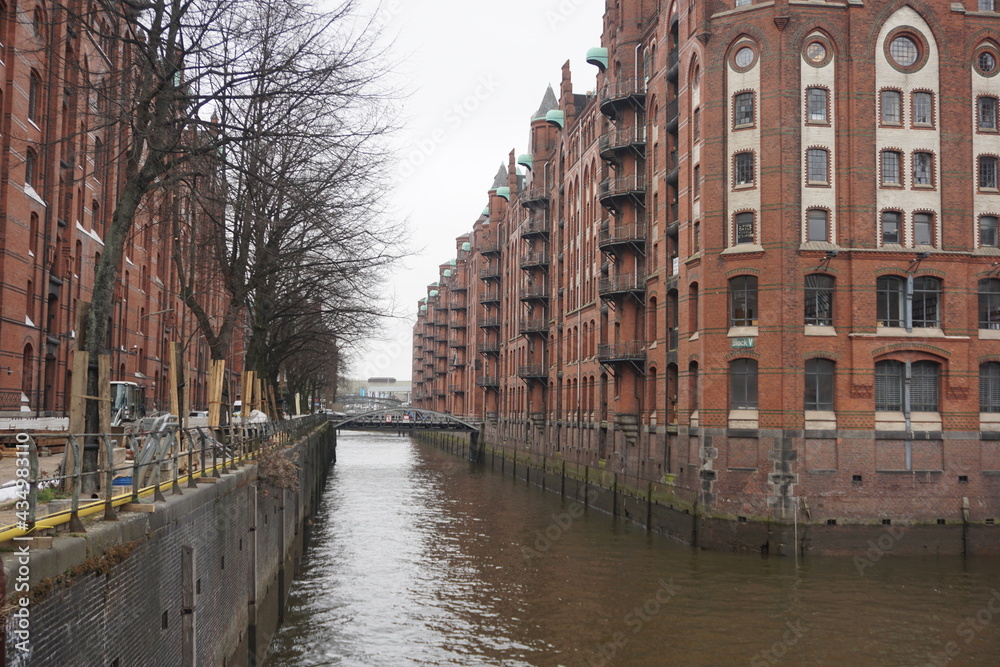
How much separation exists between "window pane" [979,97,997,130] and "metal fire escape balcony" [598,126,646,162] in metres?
13.0

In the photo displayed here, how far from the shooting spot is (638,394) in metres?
38.4

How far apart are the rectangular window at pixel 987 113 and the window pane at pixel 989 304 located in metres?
4.70

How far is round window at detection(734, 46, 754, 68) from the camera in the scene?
2895 centimetres

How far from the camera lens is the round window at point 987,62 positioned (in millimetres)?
29062

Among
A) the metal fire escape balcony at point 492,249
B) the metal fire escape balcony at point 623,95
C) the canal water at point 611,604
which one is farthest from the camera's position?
the metal fire escape balcony at point 492,249

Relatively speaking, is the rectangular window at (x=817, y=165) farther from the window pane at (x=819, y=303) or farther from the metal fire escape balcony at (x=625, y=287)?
the metal fire escape balcony at (x=625, y=287)

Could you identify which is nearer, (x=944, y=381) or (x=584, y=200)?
(x=944, y=381)

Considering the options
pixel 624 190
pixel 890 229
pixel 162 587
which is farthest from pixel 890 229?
pixel 162 587

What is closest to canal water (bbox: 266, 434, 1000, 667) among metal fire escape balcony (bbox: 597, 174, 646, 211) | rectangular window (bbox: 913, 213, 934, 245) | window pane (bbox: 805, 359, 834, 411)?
window pane (bbox: 805, 359, 834, 411)

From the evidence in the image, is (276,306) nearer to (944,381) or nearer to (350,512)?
(350,512)

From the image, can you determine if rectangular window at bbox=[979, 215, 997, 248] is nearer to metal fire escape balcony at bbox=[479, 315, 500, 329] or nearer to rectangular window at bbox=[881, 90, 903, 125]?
rectangular window at bbox=[881, 90, 903, 125]

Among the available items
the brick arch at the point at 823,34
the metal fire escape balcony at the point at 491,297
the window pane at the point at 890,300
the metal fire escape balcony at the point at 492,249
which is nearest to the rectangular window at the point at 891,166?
the window pane at the point at 890,300

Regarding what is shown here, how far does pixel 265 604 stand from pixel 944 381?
20467 millimetres

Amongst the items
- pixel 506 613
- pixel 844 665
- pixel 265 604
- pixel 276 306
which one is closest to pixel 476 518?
pixel 276 306
